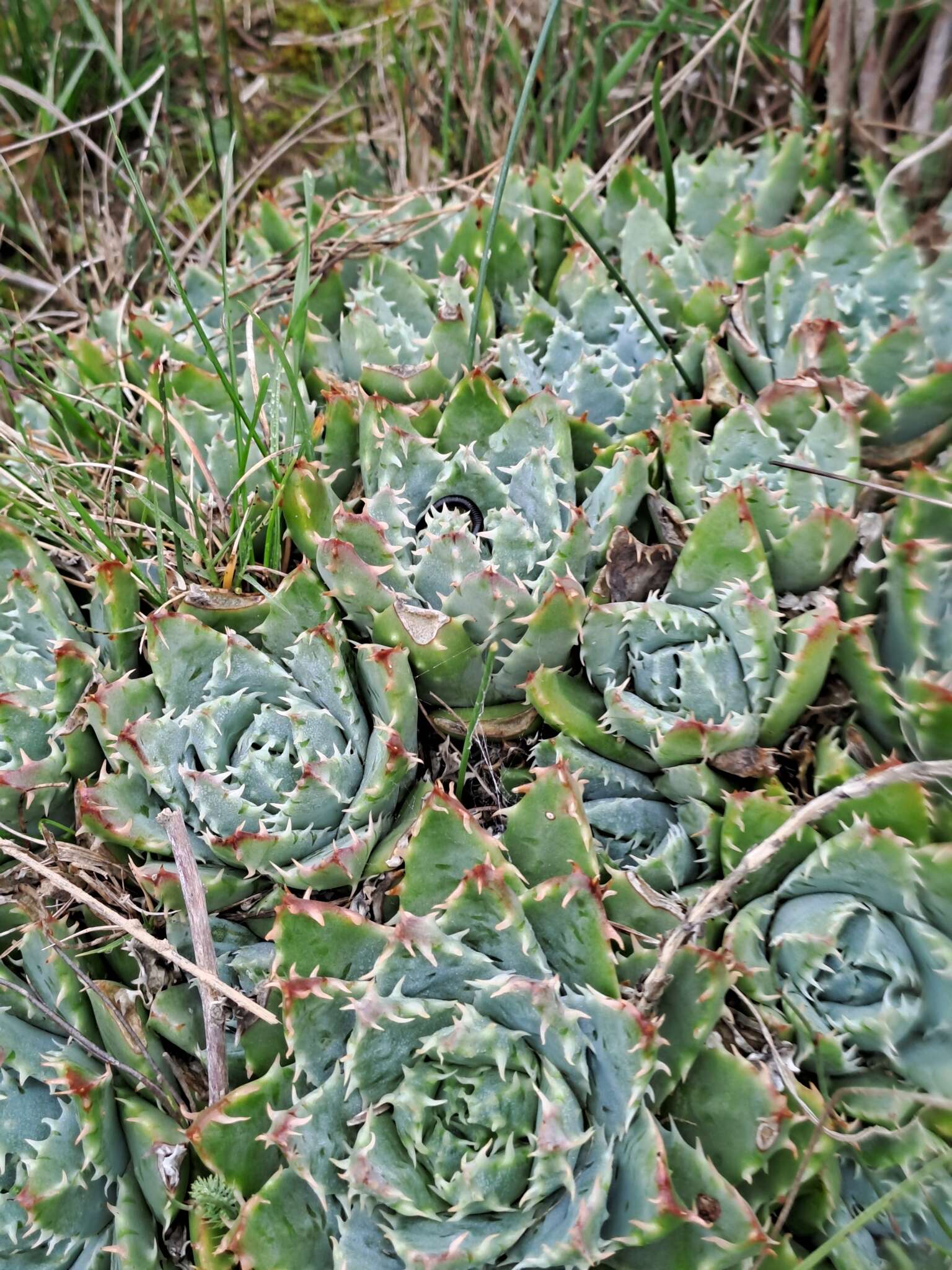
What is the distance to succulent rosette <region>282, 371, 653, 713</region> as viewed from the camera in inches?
64.0

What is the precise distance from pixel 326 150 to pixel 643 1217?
9.29 ft

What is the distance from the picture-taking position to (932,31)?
2326mm

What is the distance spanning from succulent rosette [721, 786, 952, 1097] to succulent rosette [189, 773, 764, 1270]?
0.68ft

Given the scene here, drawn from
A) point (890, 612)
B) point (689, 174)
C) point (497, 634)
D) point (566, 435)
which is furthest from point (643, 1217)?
point (689, 174)

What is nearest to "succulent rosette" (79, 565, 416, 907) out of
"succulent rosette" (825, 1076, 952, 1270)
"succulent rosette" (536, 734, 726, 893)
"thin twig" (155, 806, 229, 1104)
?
"thin twig" (155, 806, 229, 1104)

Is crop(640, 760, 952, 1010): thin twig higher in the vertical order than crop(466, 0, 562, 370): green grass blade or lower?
lower

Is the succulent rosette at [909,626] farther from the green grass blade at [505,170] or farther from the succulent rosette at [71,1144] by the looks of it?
the succulent rosette at [71,1144]

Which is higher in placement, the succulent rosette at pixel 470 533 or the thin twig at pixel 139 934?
the succulent rosette at pixel 470 533

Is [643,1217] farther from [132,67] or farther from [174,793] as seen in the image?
[132,67]

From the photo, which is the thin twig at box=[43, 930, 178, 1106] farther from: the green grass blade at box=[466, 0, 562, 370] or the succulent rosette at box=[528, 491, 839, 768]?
the green grass blade at box=[466, 0, 562, 370]

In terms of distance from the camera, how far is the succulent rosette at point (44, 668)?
1665mm

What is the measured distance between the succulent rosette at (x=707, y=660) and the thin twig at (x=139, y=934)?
62cm

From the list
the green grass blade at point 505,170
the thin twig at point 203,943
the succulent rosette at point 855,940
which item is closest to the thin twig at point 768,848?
the succulent rosette at point 855,940

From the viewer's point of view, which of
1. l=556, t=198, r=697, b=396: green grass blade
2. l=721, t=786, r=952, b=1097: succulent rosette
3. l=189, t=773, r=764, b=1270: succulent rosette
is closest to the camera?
l=189, t=773, r=764, b=1270: succulent rosette
